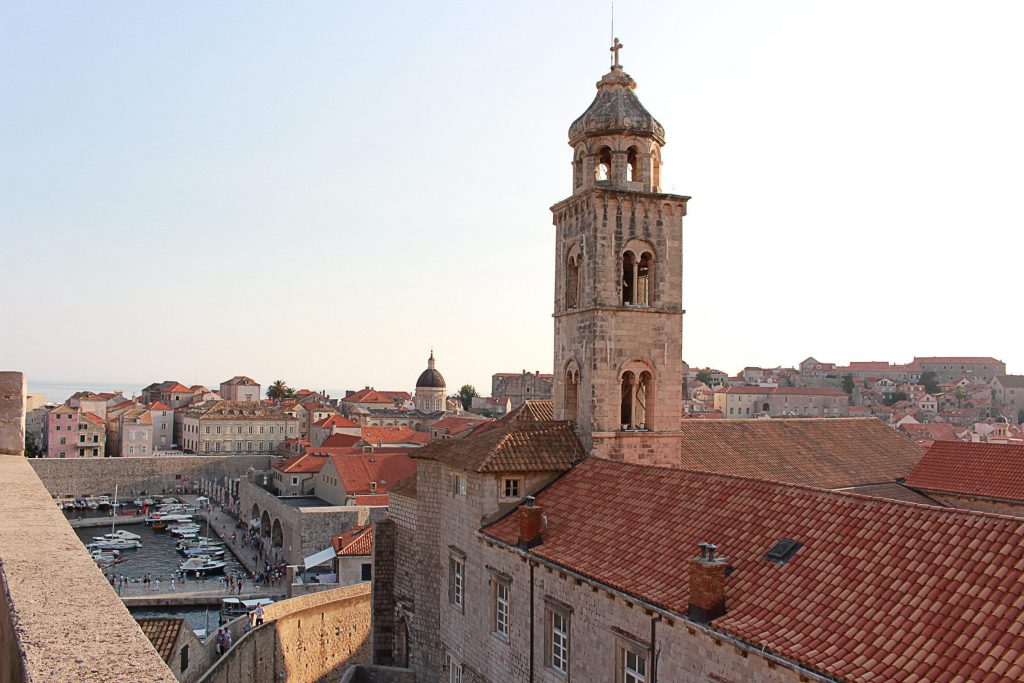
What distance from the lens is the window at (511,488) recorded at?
1883cm

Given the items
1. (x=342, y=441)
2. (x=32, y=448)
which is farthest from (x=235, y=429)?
(x=342, y=441)

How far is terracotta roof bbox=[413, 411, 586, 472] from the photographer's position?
743 inches

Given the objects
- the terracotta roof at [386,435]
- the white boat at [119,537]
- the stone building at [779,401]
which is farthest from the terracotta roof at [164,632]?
the stone building at [779,401]

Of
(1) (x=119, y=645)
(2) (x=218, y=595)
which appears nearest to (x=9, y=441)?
(1) (x=119, y=645)

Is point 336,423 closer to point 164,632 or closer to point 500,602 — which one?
point 164,632

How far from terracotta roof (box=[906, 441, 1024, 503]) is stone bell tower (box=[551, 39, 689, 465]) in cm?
934

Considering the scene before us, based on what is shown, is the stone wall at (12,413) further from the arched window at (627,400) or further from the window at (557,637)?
the arched window at (627,400)

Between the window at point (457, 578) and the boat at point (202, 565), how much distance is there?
32.0 meters

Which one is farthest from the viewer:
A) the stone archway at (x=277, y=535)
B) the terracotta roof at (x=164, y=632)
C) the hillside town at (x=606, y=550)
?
the stone archway at (x=277, y=535)

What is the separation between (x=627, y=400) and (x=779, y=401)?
316 ft

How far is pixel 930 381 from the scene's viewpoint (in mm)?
151750

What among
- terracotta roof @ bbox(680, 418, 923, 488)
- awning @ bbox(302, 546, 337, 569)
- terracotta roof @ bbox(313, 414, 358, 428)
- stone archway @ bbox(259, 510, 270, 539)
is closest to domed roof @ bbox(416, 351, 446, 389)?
terracotta roof @ bbox(313, 414, 358, 428)

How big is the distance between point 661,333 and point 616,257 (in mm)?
2394

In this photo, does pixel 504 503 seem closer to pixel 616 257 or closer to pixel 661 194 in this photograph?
pixel 616 257
